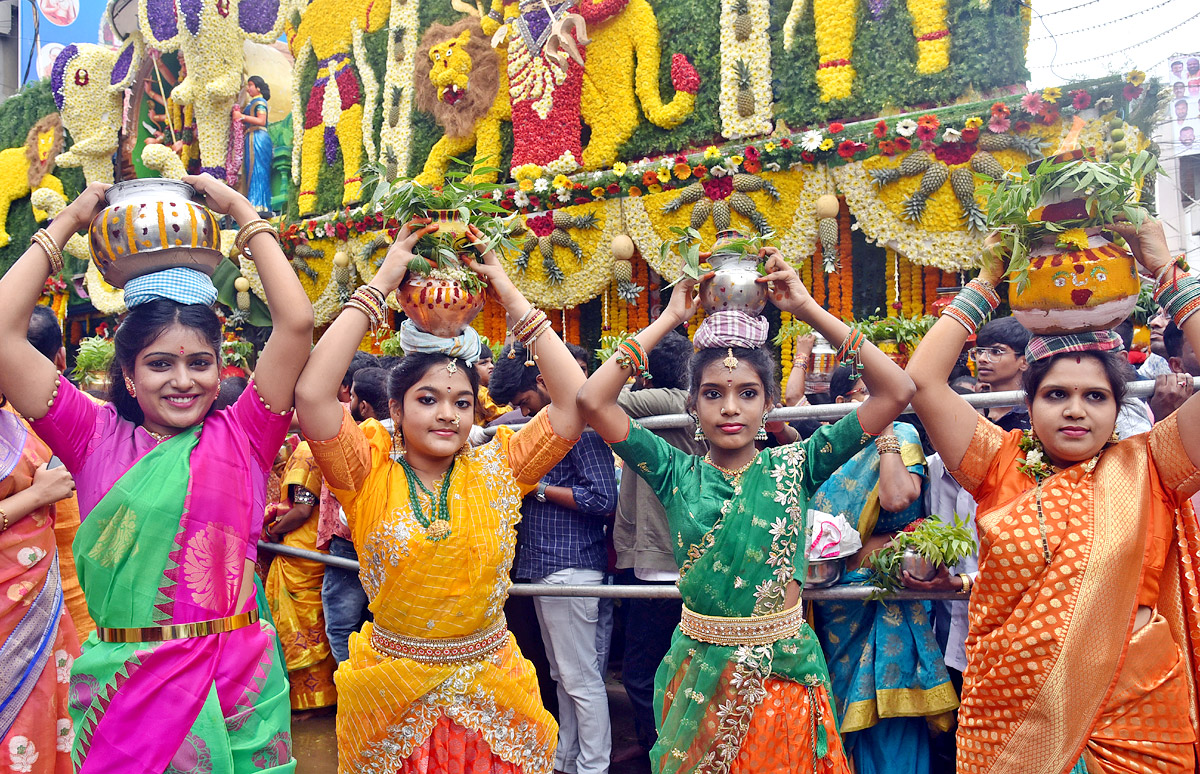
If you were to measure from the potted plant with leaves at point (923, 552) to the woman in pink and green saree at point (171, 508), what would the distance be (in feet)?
6.69

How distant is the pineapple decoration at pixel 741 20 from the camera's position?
27.9ft

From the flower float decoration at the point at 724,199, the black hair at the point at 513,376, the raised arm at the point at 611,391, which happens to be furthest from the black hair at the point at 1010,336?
the flower float decoration at the point at 724,199

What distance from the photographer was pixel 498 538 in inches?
109

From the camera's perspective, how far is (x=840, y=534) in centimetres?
323

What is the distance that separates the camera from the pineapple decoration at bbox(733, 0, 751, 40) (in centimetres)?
850

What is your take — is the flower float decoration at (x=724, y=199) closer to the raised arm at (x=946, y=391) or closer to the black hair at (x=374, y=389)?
the black hair at (x=374, y=389)

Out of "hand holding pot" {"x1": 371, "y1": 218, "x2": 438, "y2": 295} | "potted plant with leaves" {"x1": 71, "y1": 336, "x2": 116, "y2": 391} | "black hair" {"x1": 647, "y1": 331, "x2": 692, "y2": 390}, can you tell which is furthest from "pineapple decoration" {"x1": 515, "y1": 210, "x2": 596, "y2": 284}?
"hand holding pot" {"x1": 371, "y1": 218, "x2": 438, "y2": 295}

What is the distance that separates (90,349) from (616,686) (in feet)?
19.3

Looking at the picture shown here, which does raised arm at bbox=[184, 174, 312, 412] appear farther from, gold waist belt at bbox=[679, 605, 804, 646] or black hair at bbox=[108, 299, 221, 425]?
gold waist belt at bbox=[679, 605, 804, 646]

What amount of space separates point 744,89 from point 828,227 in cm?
169

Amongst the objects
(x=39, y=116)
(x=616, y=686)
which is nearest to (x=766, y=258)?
(x=616, y=686)

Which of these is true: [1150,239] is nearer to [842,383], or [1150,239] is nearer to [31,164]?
[842,383]

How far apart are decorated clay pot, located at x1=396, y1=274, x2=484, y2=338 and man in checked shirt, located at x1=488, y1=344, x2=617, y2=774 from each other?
1312mm

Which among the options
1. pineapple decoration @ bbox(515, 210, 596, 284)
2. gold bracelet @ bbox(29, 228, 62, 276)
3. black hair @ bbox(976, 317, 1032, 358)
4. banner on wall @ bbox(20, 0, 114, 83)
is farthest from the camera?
banner on wall @ bbox(20, 0, 114, 83)
